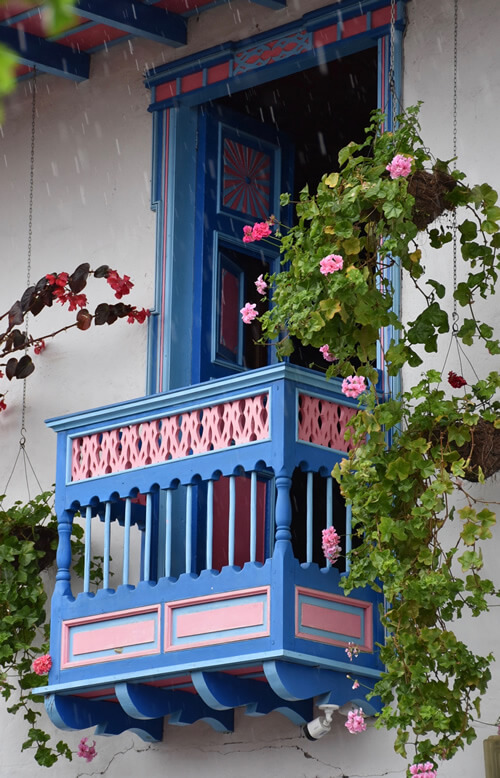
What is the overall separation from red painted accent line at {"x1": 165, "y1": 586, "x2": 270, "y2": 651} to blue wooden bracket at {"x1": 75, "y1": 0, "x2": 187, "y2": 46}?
3.19m

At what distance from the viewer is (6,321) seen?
26.4ft

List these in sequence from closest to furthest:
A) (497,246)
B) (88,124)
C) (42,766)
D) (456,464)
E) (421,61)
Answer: (456,464) → (497,246) → (421,61) → (42,766) → (88,124)

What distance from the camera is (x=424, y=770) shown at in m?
4.75

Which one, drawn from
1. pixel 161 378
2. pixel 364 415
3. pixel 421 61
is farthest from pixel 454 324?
pixel 161 378

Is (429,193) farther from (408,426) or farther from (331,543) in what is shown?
(331,543)

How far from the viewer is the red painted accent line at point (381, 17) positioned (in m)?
6.41

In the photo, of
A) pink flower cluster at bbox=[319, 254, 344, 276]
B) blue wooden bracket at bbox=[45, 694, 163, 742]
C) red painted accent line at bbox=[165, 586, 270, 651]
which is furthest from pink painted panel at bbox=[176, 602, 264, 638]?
pink flower cluster at bbox=[319, 254, 344, 276]

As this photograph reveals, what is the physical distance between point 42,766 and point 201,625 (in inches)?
81.7

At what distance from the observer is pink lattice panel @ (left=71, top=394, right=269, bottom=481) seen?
5.48 meters

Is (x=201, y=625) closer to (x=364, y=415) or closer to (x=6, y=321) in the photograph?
(x=364, y=415)

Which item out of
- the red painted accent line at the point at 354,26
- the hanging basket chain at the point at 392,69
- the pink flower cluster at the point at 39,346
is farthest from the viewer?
the pink flower cluster at the point at 39,346

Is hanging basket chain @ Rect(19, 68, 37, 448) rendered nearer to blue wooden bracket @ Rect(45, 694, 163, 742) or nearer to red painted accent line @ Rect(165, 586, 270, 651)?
blue wooden bracket @ Rect(45, 694, 163, 742)

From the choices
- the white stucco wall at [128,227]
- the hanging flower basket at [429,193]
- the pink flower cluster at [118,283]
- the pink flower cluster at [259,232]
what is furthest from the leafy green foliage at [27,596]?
the hanging flower basket at [429,193]

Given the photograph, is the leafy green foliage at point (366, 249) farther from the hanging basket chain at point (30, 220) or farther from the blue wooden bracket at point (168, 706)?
the hanging basket chain at point (30, 220)
